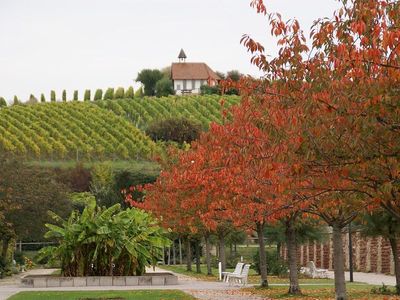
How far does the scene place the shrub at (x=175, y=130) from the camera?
106 m

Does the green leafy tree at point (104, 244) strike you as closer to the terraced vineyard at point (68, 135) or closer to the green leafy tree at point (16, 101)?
the terraced vineyard at point (68, 135)

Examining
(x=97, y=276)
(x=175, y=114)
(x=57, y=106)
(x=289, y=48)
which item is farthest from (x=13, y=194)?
(x=175, y=114)

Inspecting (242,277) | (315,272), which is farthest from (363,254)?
(242,277)

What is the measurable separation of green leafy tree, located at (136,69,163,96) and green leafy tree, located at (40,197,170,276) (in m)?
138

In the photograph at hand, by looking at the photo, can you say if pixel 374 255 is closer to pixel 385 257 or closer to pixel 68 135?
pixel 385 257

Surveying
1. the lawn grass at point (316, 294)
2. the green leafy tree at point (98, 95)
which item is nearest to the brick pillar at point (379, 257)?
the lawn grass at point (316, 294)

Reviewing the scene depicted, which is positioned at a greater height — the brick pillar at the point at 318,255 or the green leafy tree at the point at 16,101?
the green leafy tree at the point at 16,101

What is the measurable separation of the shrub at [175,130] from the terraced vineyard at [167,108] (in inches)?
359

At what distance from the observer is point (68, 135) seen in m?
100

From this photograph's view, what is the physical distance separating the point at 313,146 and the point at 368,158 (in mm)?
828

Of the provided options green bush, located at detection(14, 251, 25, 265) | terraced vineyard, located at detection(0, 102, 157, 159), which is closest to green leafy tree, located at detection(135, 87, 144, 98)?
terraced vineyard, located at detection(0, 102, 157, 159)

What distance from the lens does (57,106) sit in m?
116

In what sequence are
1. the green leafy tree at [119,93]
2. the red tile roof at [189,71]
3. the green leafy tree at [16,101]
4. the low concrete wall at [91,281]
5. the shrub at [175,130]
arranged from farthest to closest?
the red tile roof at [189,71]
the green leafy tree at [119,93]
the green leafy tree at [16,101]
the shrub at [175,130]
the low concrete wall at [91,281]

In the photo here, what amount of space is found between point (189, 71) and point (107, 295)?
156 meters
